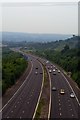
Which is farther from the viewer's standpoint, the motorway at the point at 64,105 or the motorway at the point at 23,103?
the motorway at the point at 64,105

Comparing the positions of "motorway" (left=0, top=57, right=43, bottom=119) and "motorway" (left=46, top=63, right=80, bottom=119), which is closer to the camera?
"motorway" (left=0, top=57, right=43, bottom=119)

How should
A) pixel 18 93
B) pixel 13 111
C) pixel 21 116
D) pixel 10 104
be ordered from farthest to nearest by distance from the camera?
pixel 18 93 → pixel 10 104 → pixel 13 111 → pixel 21 116

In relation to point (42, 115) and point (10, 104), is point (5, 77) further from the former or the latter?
point (42, 115)

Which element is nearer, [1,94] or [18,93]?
[1,94]

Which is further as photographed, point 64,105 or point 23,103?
point 23,103

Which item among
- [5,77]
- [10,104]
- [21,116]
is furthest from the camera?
[5,77]

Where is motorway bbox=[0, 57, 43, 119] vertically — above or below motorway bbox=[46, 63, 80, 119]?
above

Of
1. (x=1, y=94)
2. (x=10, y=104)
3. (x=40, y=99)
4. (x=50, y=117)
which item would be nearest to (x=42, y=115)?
(x=50, y=117)

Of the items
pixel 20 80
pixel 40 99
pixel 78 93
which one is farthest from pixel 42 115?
pixel 20 80

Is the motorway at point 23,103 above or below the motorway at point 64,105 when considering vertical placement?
above
